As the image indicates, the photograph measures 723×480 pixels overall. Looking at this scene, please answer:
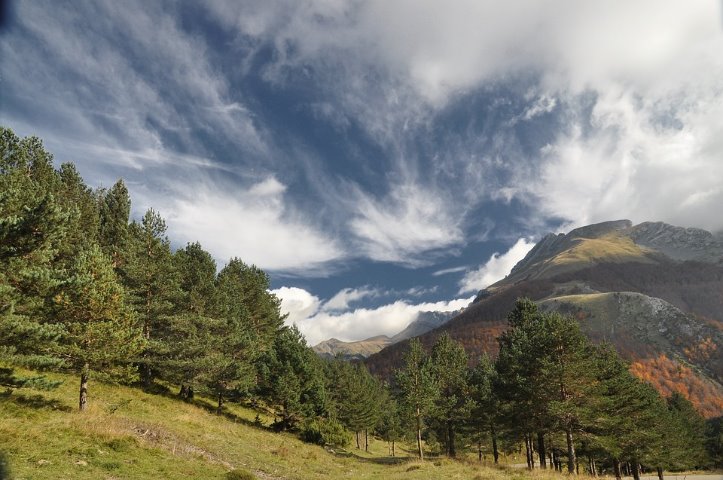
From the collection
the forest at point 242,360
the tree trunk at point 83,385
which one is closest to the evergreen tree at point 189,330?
the forest at point 242,360

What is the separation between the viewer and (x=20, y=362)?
17219 millimetres

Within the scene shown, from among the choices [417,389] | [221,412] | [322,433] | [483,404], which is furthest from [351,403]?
[221,412]

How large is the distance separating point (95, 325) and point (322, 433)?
28799mm

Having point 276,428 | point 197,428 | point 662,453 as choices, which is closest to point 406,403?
point 276,428

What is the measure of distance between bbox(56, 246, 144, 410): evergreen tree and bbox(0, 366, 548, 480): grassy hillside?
2.74 m

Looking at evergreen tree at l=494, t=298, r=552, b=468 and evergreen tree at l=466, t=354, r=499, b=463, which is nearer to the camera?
evergreen tree at l=494, t=298, r=552, b=468

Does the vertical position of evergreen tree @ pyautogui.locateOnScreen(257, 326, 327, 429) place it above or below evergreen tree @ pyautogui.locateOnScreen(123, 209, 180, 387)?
below

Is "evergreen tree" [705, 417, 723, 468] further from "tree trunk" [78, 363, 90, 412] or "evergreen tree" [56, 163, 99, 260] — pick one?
"evergreen tree" [56, 163, 99, 260]

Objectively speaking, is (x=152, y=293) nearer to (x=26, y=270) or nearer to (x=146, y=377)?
(x=146, y=377)

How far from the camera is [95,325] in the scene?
852 inches

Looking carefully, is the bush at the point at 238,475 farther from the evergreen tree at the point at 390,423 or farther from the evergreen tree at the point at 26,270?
the evergreen tree at the point at 390,423

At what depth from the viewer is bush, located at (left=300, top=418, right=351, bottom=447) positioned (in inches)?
1660

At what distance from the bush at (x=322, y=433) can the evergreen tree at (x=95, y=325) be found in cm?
2441

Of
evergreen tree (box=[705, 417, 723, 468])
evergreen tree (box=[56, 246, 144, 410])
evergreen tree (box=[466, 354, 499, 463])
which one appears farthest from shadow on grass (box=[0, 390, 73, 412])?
evergreen tree (box=[705, 417, 723, 468])
